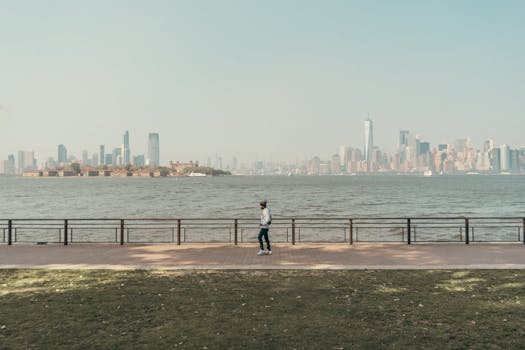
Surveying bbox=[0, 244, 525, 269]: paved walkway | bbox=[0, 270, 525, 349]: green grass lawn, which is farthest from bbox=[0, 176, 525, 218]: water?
bbox=[0, 270, 525, 349]: green grass lawn

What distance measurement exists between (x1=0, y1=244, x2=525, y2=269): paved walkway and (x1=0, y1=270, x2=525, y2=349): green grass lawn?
973 millimetres

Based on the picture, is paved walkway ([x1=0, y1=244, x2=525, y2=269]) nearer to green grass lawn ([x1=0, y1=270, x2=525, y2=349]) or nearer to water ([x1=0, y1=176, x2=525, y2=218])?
green grass lawn ([x1=0, y1=270, x2=525, y2=349])

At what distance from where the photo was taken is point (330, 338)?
720 cm

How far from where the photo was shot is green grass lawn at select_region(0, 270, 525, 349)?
7.13 m

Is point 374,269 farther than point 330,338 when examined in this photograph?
Yes

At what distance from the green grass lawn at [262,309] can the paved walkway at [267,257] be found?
97 centimetres

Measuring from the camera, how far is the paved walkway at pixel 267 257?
13.4m

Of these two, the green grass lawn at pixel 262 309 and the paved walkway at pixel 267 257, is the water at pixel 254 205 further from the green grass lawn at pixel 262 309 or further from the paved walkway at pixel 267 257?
the green grass lawn at pixel 262 309

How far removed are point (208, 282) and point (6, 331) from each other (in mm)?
4880

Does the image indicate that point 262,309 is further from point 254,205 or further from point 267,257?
point 254,205

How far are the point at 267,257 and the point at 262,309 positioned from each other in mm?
5941

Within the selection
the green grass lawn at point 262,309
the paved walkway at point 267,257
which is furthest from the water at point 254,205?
the green grass lawn at point 262,309

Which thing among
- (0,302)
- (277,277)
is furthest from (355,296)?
(0,302)

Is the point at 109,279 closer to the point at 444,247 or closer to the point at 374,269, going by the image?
the point at 374,269
